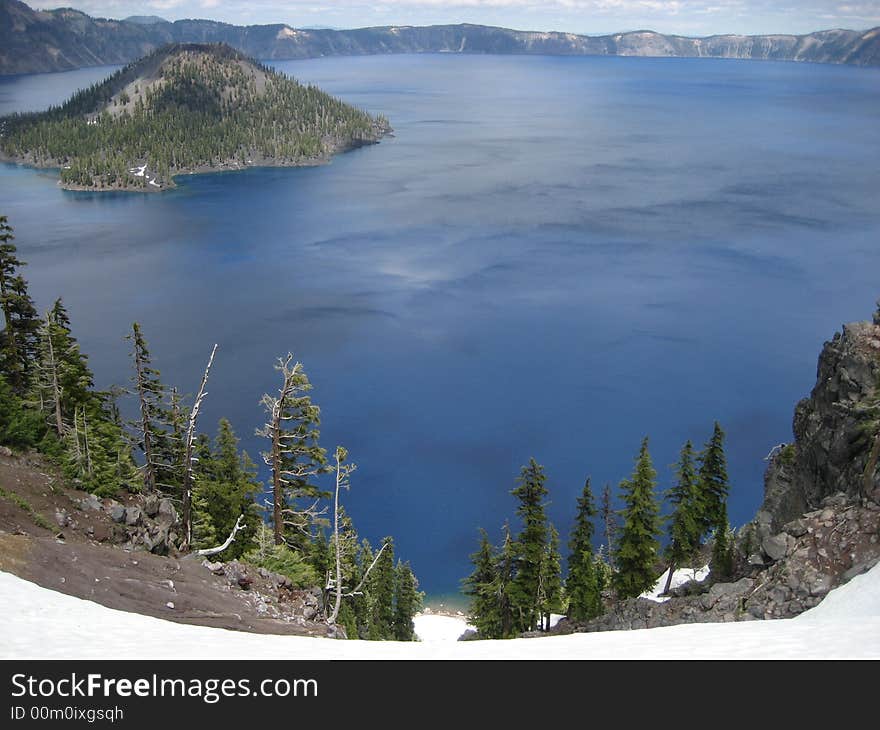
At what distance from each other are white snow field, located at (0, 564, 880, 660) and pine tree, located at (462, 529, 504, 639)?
1771 centimetres

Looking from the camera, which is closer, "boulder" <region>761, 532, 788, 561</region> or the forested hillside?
"boulder" <region>761, 532, 788, 561</region>

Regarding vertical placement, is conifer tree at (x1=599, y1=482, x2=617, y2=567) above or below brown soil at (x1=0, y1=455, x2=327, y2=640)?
below

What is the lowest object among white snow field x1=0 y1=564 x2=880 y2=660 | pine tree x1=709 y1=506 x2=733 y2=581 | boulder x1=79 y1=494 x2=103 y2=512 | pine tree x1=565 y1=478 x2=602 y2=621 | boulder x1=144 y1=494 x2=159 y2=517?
pine tree x1=565 y1=478 x2=602 y2=621

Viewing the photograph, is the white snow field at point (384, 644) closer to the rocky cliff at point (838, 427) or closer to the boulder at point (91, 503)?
the rocky cliff at point (838, 427)

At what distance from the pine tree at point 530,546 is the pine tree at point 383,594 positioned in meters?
6.78

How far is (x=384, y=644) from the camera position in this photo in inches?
497

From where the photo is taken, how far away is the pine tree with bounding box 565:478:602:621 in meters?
31.2

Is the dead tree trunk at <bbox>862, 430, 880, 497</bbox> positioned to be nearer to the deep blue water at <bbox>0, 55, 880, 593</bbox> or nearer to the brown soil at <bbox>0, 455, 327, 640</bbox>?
the brown soil at <bbox>0, 455, 327, 640</bbox>

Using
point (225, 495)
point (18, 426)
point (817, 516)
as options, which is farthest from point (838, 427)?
point (18, 426)

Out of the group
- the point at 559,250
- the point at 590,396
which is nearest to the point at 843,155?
the point at 559,250

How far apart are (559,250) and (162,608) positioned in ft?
275

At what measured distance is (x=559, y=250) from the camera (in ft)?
307

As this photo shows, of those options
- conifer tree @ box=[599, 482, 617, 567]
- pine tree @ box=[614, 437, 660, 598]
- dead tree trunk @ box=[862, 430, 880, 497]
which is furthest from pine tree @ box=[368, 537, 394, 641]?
dead tree trunk @ box=[862, 430, 880, 497]
